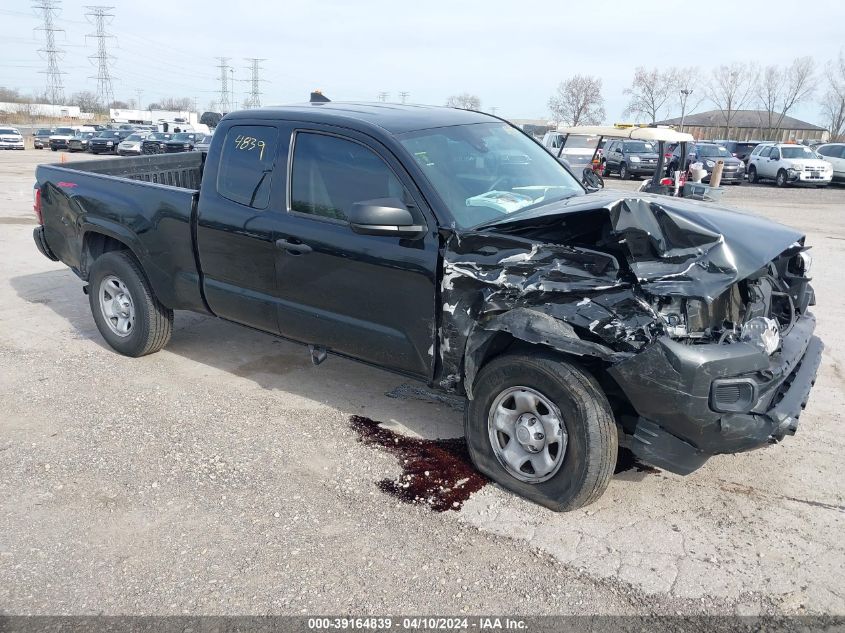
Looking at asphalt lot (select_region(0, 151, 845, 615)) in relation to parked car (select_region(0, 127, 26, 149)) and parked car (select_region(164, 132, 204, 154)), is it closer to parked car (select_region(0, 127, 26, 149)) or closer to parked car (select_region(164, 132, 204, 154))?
parked car (select_region(164, 132, 204, 154))

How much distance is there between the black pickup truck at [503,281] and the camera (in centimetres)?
310

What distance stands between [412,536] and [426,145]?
222 cm

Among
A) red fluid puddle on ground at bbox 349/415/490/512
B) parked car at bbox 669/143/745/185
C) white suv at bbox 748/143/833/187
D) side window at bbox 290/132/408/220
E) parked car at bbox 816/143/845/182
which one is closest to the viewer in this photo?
red fluid puddle on ground at bbox 349/415/490/512

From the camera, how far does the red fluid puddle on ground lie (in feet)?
12.2

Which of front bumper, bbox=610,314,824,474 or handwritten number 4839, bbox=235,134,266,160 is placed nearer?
front bumper, bbox=610,314,824,474

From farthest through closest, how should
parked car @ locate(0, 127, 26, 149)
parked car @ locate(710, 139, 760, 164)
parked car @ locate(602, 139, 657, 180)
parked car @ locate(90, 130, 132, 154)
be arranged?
parked car @ locate(0, 127, 26, 149)
parked car @ locate(90, 130, 132, 154)
parked car @ locate(710, 139, 760, 164)
parked car @ locate(602, 139, 657, 180)

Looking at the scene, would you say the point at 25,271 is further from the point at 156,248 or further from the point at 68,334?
the point at 156,248

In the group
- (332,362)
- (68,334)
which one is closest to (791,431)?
(332,362)

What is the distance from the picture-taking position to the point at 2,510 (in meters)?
3.58

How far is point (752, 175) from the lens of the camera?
2700 centimetres

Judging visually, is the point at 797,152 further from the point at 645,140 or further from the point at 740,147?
the point at 645,140

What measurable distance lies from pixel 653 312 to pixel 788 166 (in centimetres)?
2553

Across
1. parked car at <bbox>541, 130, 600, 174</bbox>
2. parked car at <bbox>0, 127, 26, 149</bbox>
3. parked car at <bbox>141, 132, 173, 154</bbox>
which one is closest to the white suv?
→ parked car at <bbox>541, 130, 600, 174</bbox>

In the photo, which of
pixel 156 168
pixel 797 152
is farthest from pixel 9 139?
pixel 797 152
